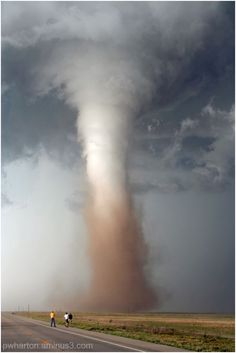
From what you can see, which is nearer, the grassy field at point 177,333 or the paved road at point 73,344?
the paved road at point 73,344

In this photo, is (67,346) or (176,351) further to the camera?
(67,346)

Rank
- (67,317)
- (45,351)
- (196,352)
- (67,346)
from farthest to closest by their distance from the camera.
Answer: (67,317)
(67,346)
(196,352)
(45,351)

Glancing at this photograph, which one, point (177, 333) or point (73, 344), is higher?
point (73, 344)

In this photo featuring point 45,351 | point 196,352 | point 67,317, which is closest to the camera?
point 45,351

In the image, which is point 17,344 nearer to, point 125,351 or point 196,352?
point 125,351

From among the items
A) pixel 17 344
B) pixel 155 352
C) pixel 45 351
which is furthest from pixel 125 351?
pixel 17 344

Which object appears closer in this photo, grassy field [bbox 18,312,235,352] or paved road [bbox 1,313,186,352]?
paved road [bbox 1,313,186,352]

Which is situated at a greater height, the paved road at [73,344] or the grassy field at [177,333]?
the paved road at [73,344]

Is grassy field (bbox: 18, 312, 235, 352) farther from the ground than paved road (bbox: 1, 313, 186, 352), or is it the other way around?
paved road (bbox: 1, 313, 186, 352)

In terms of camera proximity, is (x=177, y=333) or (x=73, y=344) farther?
(x=177, y=333)
